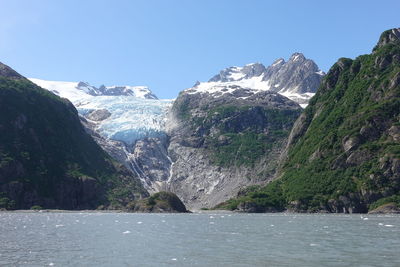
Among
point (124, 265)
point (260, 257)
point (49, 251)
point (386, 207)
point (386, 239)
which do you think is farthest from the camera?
point (386, 207)

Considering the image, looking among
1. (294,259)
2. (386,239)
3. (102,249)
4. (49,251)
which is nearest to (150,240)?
(102,249)

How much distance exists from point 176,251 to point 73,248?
13100 millimetres

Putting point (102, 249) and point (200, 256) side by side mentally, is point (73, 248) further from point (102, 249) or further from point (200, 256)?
point (200, 256)

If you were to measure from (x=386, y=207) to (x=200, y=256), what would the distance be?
157 meters

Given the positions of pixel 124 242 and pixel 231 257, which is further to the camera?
pixel 124 242

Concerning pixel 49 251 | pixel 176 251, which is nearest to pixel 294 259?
pixel 176 251

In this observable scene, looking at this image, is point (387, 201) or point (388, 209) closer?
point (388, 209)

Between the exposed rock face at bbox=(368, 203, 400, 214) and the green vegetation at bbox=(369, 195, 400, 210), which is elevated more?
the green vegetation at bbox=(369, 195, 400, 210)

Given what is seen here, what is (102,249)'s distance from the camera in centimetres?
6038

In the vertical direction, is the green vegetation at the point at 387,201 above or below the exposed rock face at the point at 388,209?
above

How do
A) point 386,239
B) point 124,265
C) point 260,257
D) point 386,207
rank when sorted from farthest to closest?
point 386,207 → point 386,239 → point 260,257 → point 124,265

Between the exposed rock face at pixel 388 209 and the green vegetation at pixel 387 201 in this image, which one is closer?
the exposed rock face at pixel 388 209

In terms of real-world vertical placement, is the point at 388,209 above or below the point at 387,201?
below

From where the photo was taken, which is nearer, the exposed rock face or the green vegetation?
the exposed rock face
